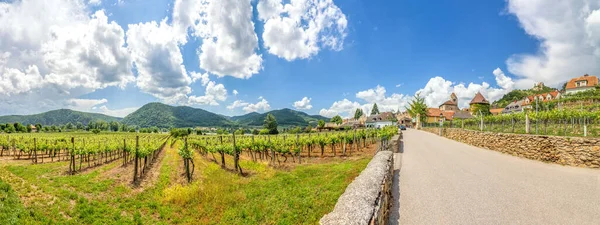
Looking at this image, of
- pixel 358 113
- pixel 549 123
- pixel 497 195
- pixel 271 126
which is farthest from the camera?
pixel 358 113

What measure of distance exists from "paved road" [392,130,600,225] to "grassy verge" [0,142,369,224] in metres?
2.52

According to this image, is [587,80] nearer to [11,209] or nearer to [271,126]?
[271,126]

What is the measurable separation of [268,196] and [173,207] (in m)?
4.27

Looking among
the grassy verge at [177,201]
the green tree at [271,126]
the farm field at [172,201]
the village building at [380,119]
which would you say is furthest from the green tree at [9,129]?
the village building at [380,119]

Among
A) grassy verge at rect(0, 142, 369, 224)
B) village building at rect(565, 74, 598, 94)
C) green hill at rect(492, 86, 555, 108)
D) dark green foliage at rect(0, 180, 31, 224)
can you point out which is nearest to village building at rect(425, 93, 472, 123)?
village building at rect(565, 74, 598, 94)

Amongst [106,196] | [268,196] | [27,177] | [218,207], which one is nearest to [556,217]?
[268,196]

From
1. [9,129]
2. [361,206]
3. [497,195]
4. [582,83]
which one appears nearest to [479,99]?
[582,83]

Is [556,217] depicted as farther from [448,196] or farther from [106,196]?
[106,196]

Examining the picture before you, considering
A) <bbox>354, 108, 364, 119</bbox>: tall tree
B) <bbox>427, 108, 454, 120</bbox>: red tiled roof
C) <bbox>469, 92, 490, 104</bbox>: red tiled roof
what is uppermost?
<bbox>469, 92, 490, 104</bbox>: red tiled roof

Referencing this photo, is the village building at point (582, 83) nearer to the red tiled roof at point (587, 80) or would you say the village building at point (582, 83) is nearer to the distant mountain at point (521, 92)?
the red tiled roof at point (587, 80)

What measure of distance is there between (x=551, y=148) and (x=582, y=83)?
8218 centimetres

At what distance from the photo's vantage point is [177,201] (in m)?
11.4

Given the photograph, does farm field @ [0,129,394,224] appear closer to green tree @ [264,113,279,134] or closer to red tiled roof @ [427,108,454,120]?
green tree @ [264,113,279,134]

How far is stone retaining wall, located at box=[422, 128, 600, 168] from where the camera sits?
40.3 ft
